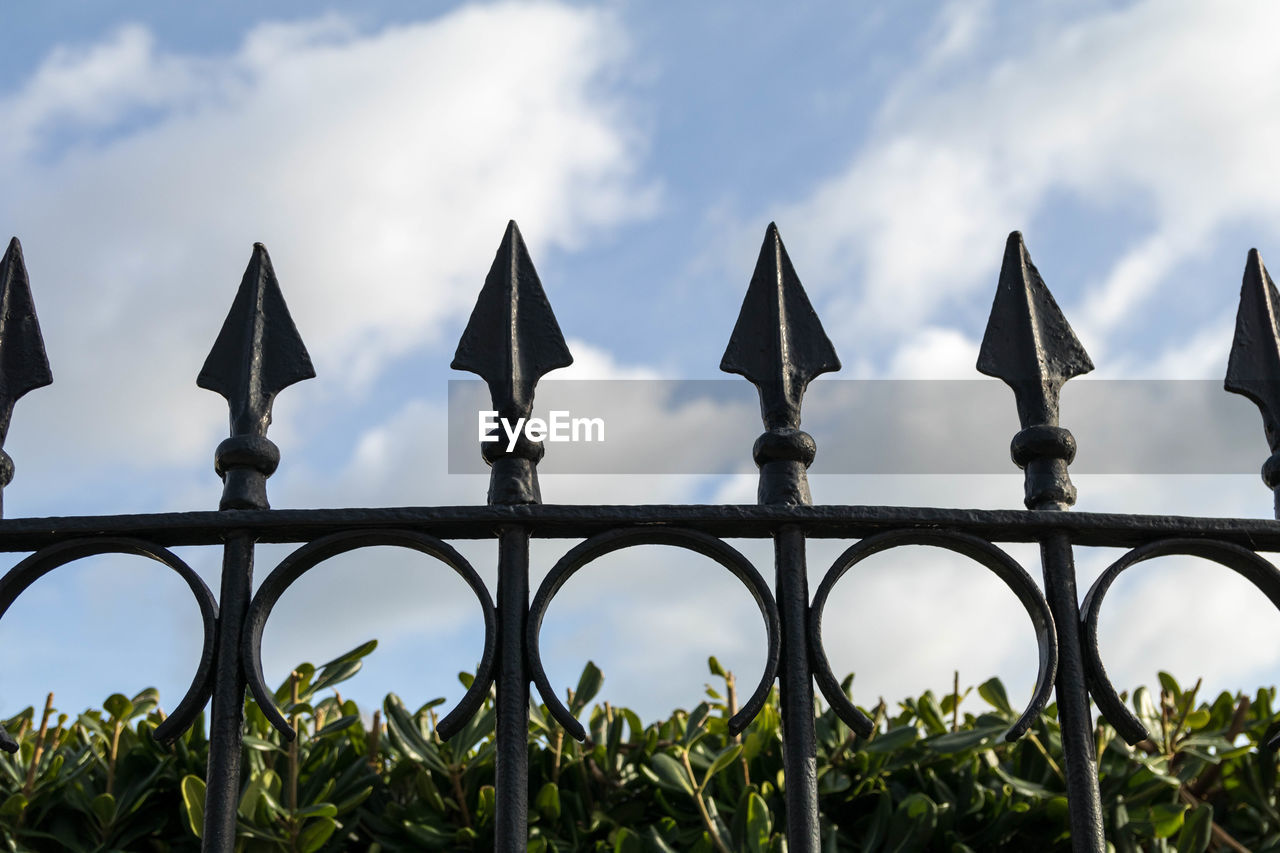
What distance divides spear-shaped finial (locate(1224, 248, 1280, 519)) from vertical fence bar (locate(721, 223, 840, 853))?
2.24 ft

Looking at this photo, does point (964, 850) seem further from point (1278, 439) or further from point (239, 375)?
point (239, 375)

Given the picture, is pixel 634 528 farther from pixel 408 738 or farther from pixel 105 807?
pixel 105 807

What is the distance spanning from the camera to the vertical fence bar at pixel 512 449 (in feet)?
4.90

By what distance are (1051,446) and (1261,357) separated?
424 mm

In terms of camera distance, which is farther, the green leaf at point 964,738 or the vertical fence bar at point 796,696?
the green leaf at point 964,738

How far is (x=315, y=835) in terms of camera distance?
2.07 metres

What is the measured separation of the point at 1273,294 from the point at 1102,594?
2.23 ft

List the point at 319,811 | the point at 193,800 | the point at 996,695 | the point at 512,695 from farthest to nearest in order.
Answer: the point at 996,695 < the point at 319,811 < the point at 193,800 < the point at 512,695

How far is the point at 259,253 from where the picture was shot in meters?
1.78

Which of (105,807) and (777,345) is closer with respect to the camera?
(777,345)

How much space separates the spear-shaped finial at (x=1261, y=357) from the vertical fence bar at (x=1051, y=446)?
261 mm

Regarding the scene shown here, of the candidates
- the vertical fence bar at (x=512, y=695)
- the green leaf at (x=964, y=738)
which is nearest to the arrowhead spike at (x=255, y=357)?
the vertical fence bar at (x=512, y=695)

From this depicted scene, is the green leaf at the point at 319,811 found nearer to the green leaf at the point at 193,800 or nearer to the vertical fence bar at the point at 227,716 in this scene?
the green leaf at the point at 193,800

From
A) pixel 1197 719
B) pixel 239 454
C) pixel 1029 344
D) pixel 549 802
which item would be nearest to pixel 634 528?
pixel 239 454
